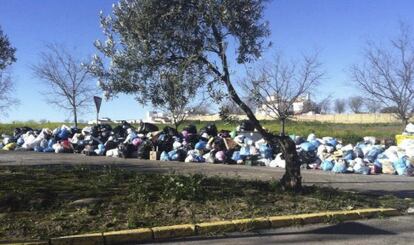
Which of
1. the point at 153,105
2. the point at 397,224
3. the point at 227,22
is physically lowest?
the point at 397,224

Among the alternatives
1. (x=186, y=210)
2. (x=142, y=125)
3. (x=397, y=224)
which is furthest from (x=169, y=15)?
(x=142, y=125)

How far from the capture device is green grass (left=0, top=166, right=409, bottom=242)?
6906mm

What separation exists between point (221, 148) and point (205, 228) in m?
12.0

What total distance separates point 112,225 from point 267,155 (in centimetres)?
1195

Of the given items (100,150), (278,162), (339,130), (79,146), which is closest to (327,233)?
(278,162)

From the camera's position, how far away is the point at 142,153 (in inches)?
754

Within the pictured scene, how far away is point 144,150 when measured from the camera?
755 inches

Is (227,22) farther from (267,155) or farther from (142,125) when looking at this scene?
(142,125)

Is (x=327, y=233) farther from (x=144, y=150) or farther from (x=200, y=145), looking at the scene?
(x=144, y=150)

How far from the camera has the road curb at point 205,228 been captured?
6.36 m

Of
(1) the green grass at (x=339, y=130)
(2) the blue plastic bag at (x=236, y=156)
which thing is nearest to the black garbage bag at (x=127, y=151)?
(2) the blue plastic bag at (x=236, y=156)

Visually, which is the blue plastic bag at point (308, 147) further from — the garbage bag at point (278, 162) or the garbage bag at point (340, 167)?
the garbage bag at point (340, 167)

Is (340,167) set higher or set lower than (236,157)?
lower

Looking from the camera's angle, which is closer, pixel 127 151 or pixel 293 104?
pixel 127 151
